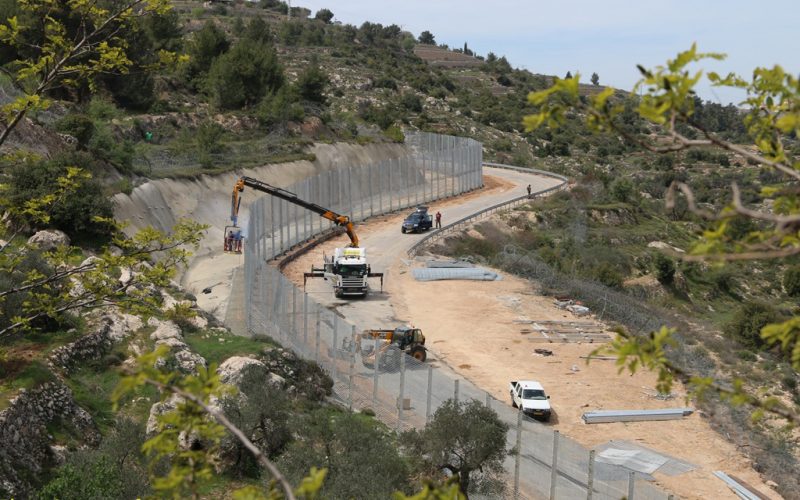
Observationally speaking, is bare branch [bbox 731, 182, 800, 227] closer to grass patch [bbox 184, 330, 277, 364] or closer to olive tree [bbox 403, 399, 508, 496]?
olive tree [bbox 403, 399, 508, 496]

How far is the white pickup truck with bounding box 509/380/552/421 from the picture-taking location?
2620 cm

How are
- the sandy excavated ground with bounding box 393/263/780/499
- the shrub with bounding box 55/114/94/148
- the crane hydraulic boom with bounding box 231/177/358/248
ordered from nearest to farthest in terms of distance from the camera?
1. the sandy excavated ground with bounding box 393/263/780/499
2. the crane hydraulic boom with bounding box 231/177/358/248
3. the shrub with bounding box 55/114/94/148

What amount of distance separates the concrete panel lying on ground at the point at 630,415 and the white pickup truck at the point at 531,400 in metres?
1.30

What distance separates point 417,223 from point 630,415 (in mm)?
29710

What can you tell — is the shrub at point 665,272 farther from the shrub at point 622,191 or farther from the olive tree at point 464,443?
the olive tree at point 464,443

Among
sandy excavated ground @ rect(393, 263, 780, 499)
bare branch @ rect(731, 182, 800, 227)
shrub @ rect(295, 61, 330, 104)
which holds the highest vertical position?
shrub @ rect(295, 61, 330, 104)

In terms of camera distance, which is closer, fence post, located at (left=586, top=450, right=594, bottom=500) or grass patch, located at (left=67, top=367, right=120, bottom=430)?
fence post, located at (left=586, top=450, right=594, bottom=500)

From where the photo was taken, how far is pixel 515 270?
4838 centimetres

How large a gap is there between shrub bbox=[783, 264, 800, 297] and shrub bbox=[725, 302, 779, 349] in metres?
14.2

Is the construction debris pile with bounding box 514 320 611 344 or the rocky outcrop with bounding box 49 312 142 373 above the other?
the rocky outcrop with bounding box 49 312 142 373

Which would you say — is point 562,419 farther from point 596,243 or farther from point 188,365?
point 596,243

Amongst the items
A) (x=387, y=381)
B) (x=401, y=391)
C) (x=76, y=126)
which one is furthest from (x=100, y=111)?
(x=401, y=391)

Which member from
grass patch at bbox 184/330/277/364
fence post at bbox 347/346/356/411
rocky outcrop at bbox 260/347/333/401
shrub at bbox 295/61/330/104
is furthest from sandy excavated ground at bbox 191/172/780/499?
shrub at bbox 295/61/330/104

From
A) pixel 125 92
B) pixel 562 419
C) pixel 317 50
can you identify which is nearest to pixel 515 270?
pixel 562 419
